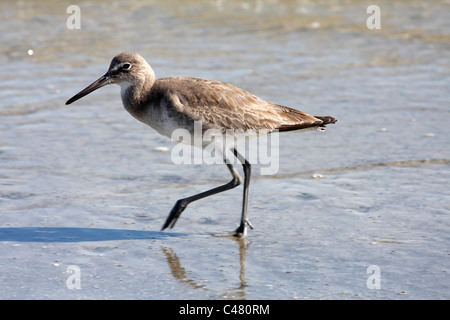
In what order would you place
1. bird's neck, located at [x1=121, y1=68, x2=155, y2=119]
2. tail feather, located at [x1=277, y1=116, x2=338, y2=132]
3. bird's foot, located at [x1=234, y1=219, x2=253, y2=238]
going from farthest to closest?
tail feather, located at [x1=277, y1=116, x2=338, y2=132]
bird's neck, located at [x1=121, y1=68, x2=155, y2=119]
bird's foot, located at [x1=234, y1=219, x2=253, y2=238]

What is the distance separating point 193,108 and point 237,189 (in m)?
1.10

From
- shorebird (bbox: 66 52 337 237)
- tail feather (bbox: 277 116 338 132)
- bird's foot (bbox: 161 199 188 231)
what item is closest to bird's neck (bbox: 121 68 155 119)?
shorebird (bbox: 66 52 337 237)

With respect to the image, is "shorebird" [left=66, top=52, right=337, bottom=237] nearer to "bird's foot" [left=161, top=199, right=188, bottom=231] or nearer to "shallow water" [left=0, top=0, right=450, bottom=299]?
"bird's foot" [left=161, top=199, right=188, bottom=231]

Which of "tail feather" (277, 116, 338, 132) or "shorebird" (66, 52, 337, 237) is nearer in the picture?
"shorebird" (66, 52, 337, 237)

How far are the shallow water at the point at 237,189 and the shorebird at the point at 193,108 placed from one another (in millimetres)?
405

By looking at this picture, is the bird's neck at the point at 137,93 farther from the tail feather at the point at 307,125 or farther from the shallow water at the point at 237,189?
the tail feather at the point at 307,125

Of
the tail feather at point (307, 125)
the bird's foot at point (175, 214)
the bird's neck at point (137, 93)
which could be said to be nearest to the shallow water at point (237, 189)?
the bird's foot at point (175, 214)

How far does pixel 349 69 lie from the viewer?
9109 mm

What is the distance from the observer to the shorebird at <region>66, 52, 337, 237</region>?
4840 mm

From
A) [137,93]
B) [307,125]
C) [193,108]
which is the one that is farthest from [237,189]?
[137,93]

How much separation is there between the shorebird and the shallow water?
405 mm
